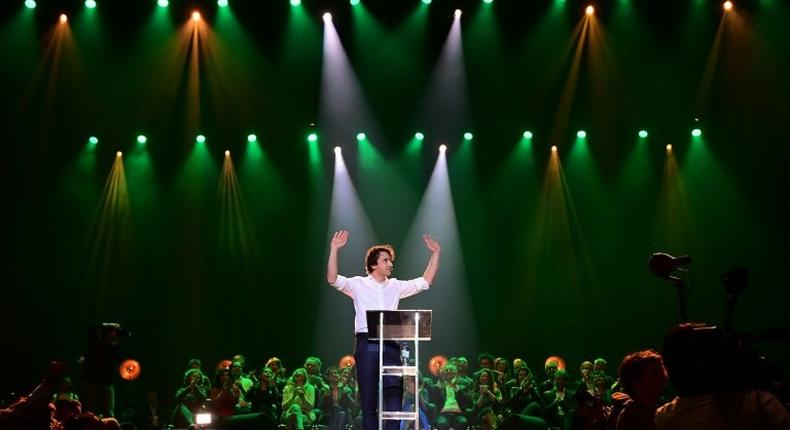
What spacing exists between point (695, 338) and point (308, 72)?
11.1 meters

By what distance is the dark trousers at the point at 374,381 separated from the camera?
5.96m

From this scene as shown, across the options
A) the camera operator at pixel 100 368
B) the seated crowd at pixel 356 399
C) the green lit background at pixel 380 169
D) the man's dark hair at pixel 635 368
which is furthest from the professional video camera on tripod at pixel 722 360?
the green lit background at pixel 380 169

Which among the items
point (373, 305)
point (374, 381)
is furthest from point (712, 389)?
point (373, 305)

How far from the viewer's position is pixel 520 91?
12.8 metres

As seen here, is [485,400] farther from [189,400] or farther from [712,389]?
[712,389]

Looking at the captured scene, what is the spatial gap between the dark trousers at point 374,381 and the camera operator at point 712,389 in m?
3.72

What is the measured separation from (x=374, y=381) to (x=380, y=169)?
24.9ft

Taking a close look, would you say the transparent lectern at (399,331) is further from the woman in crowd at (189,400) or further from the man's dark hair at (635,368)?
the woman in crowd at (189,400)

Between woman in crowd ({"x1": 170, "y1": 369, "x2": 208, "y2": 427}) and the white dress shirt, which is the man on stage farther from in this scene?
woman in crowd ({"x1": 170, "y1": 369, "x2": 208, "y2": 427})

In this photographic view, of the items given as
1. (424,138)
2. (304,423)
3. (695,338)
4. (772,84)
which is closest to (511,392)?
(304,423)

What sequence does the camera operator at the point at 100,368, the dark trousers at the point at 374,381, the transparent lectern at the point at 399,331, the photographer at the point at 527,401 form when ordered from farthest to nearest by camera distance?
1. the photographer at the point at 527,401
2. the camera operator at the point at 100,368
3. the dark trousers at the point at 374,381
4. the transparent lectern at the point at 399,331

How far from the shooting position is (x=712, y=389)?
2309mm

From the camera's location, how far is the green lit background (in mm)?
12273

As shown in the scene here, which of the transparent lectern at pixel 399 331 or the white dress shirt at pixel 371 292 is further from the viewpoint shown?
the white dress shirt at pixel 371 292
